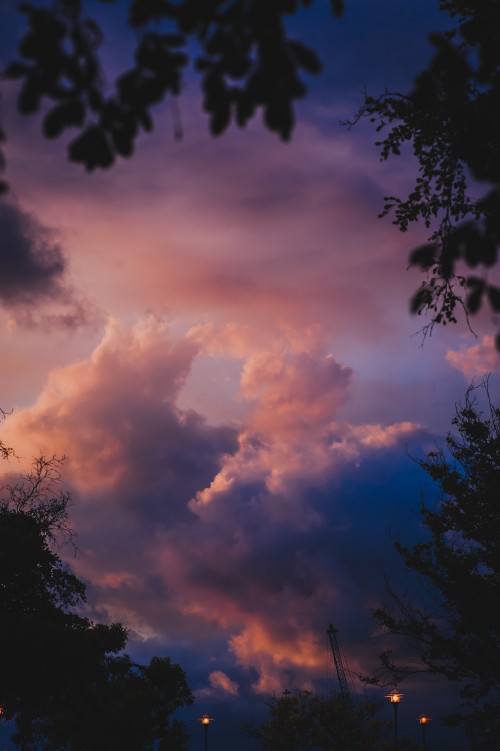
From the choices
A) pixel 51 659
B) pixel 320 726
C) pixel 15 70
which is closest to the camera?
pixel 15 70

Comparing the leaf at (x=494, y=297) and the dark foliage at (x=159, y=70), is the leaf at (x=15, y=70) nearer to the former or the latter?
the dark foliage at (x=159, y=70)

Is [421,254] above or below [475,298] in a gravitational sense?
above

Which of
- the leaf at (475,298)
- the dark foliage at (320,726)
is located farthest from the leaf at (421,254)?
the dark foliage at (320,726)

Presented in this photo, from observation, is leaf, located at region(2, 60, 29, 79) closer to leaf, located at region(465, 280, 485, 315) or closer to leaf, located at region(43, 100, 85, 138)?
leaf, located at region(43, 100, 85, 138)

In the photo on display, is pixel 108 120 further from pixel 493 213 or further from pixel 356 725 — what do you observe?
pixel 356 725

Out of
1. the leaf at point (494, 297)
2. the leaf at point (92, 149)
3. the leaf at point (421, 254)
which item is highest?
the leaf at point (92, 149)

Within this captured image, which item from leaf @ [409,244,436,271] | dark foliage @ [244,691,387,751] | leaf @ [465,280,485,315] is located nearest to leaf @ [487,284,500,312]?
leaf @ [465,280,485,315]

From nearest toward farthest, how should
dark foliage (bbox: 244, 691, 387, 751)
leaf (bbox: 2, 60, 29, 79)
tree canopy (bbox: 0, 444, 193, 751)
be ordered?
leaf (bbox: 2, 60, 29, 79), tree canopy (bbox: 0, 444, 193, 751), dark foliage (bbox: 244, 691, 387, 751)

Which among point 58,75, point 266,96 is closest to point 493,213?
point 266,96

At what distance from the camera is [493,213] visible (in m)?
5.26

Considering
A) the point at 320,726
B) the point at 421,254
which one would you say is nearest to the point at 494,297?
the point at 421,254

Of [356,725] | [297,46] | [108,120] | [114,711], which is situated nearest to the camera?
[297,46]

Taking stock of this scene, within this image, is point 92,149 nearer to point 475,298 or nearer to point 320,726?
point 475,298

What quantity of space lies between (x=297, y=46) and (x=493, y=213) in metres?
1.70
